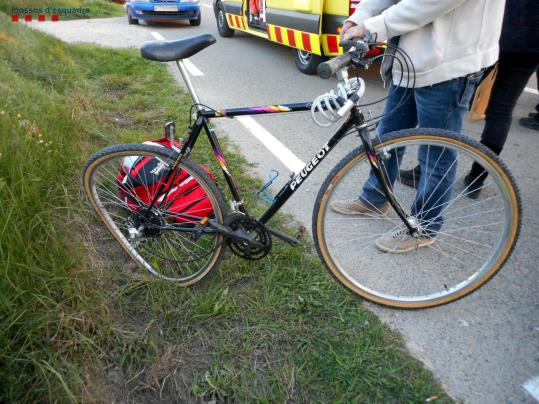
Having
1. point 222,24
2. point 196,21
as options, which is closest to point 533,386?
point 222,24

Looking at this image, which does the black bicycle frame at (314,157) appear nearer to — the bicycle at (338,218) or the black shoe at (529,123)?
the bicycle at (338,218)

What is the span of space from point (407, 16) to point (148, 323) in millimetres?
1801

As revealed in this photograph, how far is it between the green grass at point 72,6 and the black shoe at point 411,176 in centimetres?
1103

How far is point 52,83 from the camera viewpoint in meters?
3.93

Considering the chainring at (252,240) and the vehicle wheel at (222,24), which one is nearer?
the chainring at (252,240)

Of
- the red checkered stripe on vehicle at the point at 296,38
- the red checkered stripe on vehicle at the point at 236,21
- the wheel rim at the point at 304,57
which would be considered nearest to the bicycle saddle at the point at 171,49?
the red checkered stripe on vehicle at the point at 296,38

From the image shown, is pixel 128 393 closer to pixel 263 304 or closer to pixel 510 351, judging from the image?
pixel 263 304

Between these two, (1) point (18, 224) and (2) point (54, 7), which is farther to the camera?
(2) point (54, 7)

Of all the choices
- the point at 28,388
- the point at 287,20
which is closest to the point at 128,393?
the point at 28,388

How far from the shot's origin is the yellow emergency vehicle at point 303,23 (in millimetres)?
4715

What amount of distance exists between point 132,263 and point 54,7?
12.7 metres

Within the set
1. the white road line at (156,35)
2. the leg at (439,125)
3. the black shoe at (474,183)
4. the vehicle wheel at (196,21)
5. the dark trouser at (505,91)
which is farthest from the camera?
the vehicle wheel at (196,21)

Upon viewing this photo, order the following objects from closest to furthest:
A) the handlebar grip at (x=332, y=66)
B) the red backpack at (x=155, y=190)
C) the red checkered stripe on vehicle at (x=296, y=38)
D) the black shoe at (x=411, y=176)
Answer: the handlebar grip at (x=332, y=66) → the red backpack at (x=155, y=190) → the black shoe at (x=411, y=176) → the red checkered stripe on vehicle at (x=296, y=38)

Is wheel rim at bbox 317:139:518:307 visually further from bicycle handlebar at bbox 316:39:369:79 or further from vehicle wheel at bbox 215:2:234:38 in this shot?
vehicle wheel at bbox 215:2:234:38
